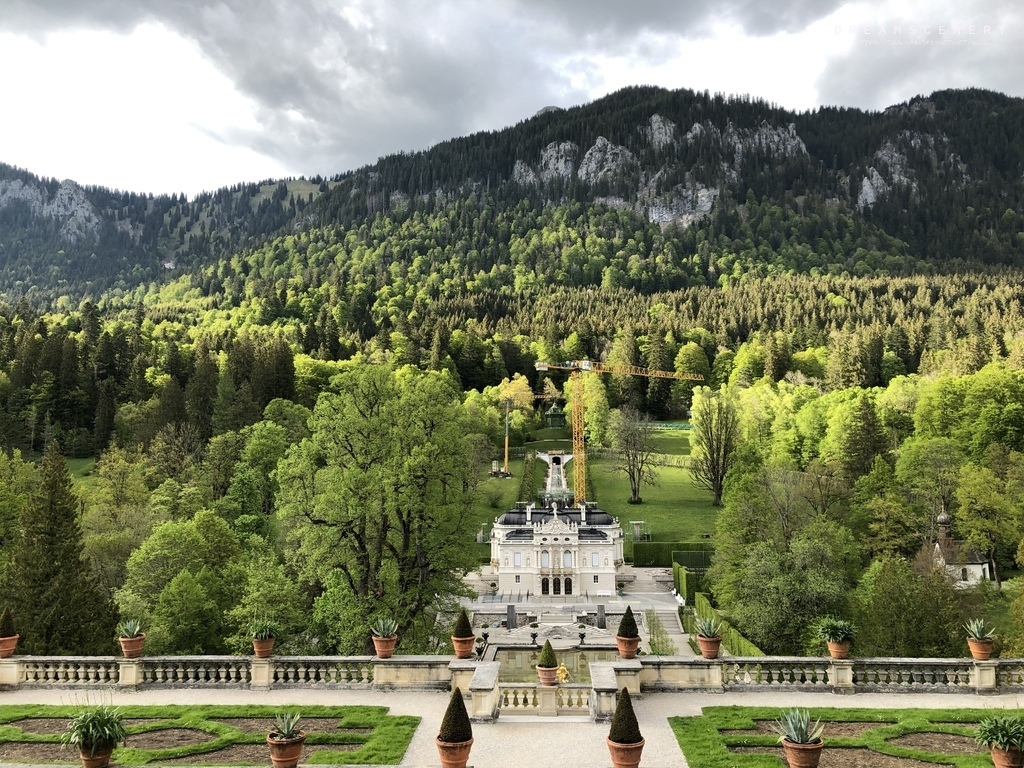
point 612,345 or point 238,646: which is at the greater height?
point 612,345

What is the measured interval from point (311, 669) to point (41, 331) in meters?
115

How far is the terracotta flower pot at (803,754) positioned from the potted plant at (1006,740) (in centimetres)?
318

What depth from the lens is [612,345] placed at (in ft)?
534

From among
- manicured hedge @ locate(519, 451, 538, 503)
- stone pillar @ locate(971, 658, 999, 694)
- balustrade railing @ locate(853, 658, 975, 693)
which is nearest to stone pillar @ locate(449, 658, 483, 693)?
balustrade railing @ locate(853, 658, 975, 693)

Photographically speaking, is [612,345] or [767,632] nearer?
[767,632]

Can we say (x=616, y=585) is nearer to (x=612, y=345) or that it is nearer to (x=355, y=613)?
(x=355, y=613)

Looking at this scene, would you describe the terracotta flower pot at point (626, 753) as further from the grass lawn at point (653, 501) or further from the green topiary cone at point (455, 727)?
the grass lawn at point (653, 501)

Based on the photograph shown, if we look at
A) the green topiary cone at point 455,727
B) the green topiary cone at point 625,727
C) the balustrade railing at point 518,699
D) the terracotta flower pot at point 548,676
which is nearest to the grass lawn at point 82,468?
the balustrade railing at point 518,699

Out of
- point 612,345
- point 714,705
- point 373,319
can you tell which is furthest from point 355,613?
point 373,319

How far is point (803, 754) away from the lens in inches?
551

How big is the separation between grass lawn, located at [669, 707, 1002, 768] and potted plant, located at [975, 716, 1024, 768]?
67.0 inches

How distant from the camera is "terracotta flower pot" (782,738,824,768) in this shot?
548 inches

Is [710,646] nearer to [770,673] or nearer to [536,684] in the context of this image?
[770,673]

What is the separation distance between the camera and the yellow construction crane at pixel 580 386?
96894mm
